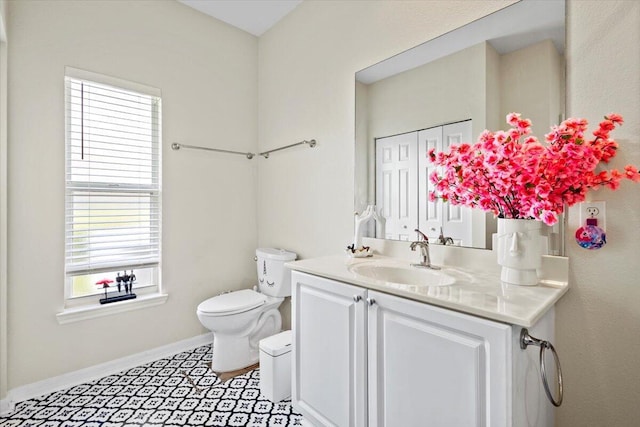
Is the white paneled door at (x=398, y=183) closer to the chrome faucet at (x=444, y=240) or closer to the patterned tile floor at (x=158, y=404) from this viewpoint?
the chrome faucet at (x=444, y=240)

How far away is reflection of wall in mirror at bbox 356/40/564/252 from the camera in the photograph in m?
1.24

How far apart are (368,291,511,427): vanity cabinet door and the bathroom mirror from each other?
58 centimetres

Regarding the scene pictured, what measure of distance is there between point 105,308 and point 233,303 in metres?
0.87

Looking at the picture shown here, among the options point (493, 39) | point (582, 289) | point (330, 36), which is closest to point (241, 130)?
point (330, 36)

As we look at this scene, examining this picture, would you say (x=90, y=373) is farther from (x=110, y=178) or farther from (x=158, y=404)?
(x=110, y=178)

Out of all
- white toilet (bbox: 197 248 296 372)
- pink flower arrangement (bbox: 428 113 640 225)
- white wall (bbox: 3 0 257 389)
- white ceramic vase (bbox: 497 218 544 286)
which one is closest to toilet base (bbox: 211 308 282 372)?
white toilet (bbox: 197 248 296 372)

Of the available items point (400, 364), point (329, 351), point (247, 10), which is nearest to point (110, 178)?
point (247, 10)

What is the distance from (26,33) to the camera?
1.84m

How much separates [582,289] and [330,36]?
205cm

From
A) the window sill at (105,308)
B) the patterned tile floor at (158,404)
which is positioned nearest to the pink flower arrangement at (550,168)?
the patterned tile floor at (158,404)

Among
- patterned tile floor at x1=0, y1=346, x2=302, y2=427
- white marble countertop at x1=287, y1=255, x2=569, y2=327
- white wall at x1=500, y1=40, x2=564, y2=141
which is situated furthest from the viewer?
patterned tile floor at x1=0, y1=346, x2=302, y2=427

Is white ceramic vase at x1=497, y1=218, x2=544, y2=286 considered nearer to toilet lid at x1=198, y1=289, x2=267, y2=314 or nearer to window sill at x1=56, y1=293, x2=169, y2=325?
toilet lid at x1=198, y1=289, x2=267, y2=314

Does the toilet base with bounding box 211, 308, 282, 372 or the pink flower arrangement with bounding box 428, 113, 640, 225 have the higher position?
the pink flower arrangement with bounding box 428, 113, 640, 225

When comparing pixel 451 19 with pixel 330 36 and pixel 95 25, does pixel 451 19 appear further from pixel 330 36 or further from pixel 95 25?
pixel 95 25
